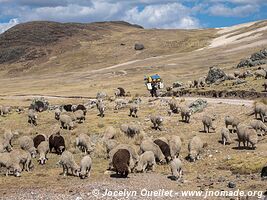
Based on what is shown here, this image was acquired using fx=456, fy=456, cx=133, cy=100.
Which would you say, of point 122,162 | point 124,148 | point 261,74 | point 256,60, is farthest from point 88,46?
point 122,162

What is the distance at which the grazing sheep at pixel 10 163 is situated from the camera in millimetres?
25755

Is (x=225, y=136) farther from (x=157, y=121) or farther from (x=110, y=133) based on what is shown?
(x=110, y=133)

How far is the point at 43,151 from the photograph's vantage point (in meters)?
29.7

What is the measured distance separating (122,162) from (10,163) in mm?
6625

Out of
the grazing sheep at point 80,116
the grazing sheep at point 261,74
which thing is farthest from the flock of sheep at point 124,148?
the grazing sheep at point 261,74

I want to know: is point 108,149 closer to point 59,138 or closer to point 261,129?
point 59,138

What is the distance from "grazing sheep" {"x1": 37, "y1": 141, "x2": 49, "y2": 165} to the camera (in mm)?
29188

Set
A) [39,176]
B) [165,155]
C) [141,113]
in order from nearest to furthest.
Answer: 1. [39,176]
2. [165,155]
3. [141,113]

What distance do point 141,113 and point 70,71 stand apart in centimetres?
9283

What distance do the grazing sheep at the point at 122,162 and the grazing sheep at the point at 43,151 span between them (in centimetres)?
642

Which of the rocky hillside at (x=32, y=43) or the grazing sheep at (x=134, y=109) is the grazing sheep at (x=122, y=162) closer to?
the grazing sheep at (x=134, y=109)

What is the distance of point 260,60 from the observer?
74688mm

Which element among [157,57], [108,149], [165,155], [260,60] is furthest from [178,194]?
[157,57]

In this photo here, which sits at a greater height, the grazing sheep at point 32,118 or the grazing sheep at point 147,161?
the grazing sheep at point 32,118
